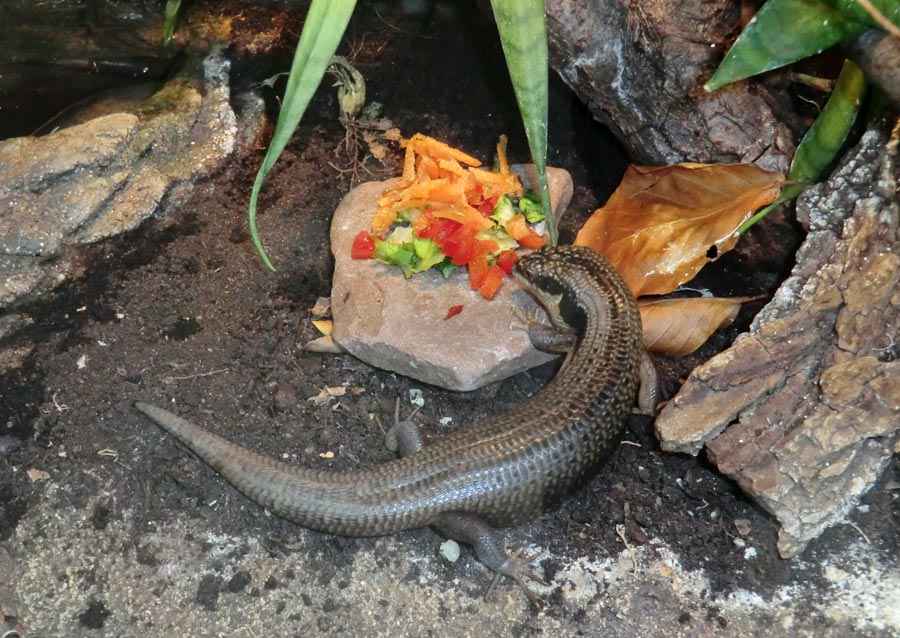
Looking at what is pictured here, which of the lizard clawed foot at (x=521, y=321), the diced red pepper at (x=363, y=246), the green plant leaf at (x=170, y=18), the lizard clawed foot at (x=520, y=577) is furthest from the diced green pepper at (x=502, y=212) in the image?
the green plant leaf at (x=170, y=18)

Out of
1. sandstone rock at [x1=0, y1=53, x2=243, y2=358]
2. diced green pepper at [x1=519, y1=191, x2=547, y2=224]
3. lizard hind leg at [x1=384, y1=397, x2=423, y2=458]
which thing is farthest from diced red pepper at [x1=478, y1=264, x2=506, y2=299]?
sandstone rock at [x1=0, y1=53, x2=243, y2=358]

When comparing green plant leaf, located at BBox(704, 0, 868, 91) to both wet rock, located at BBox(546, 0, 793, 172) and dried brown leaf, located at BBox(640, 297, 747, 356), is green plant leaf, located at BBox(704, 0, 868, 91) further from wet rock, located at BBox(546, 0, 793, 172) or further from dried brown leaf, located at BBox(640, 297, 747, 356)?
dried brown leaf, located at BBox(640, 297, 747, 356)

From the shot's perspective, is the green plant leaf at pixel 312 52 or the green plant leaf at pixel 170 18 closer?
the green plant leaf at pixel 312 52

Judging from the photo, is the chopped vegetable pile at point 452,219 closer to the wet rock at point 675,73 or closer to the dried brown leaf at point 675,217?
the dried brown leaf at point 675,217

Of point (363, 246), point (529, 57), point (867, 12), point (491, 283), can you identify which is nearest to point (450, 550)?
point (491, 283)

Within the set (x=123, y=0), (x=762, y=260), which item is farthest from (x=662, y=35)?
(x=123, y=0)

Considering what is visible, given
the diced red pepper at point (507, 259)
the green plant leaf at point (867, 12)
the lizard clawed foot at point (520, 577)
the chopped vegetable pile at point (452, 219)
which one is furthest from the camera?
the diced red pepper at point (507, 259)
